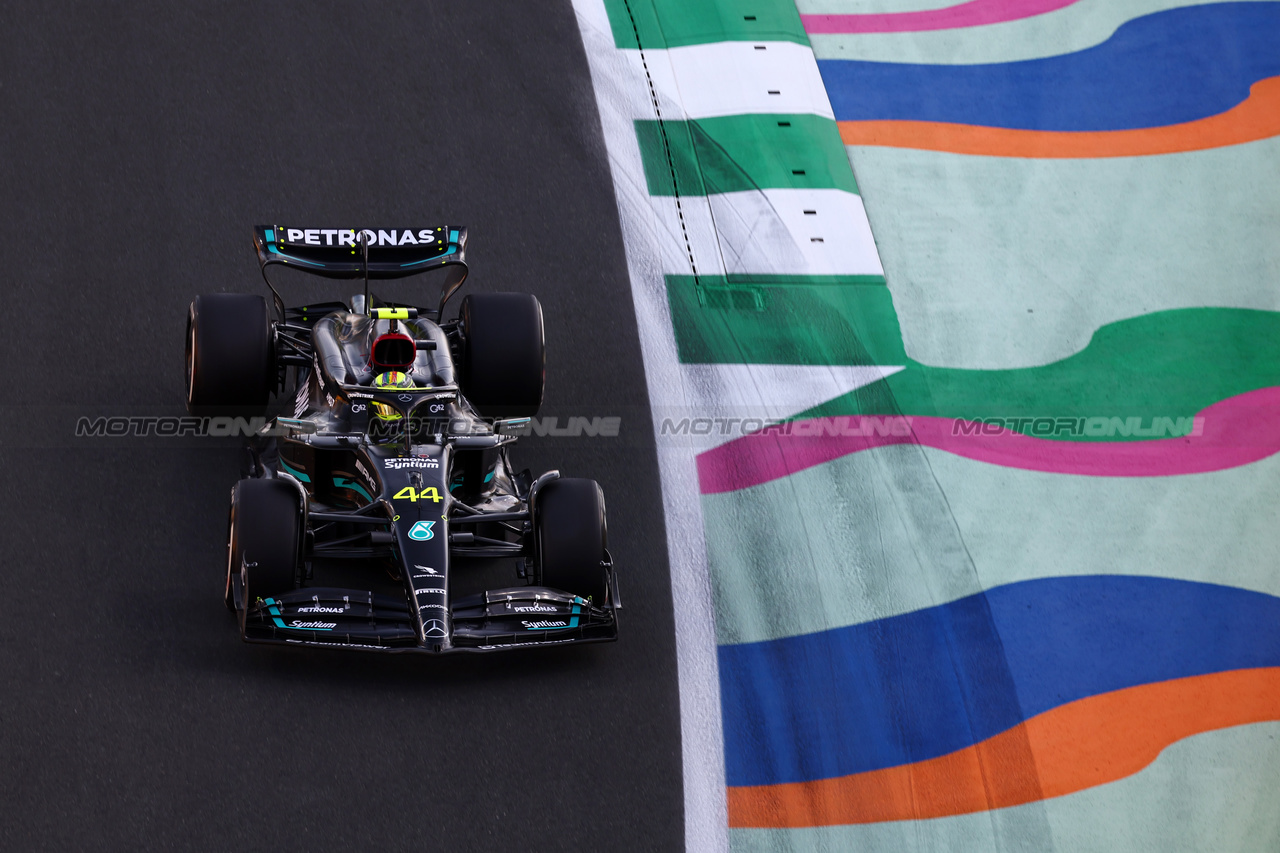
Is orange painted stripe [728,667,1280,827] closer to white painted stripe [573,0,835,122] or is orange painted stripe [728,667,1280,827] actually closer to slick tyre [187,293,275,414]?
slick tyre [187,293,275,414]

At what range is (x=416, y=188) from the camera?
10984 millimetres

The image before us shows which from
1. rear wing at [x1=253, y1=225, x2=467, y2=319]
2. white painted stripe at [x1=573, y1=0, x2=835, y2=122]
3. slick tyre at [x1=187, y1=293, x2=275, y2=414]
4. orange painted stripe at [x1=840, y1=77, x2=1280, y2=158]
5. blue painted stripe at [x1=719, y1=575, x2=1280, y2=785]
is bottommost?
blue painted stripe at [x1=719, y1=575, x2=1280, y2=785]

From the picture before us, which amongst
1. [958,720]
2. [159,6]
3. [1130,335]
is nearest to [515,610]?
[958,720]

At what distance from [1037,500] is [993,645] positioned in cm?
146

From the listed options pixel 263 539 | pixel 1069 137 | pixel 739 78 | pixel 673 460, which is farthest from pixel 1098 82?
pixel 263 539

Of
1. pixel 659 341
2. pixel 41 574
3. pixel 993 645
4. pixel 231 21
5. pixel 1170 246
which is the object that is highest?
pixel 231 21

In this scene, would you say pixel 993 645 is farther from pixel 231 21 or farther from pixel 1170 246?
pixel 231 21

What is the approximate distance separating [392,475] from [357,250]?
1916 mm

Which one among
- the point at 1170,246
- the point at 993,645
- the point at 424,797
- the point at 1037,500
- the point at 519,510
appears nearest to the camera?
the point at 424,797

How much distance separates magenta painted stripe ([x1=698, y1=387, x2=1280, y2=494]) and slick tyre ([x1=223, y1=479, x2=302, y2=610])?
9.89 feet

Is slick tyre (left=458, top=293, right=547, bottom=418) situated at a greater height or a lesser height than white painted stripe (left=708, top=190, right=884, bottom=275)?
lesser

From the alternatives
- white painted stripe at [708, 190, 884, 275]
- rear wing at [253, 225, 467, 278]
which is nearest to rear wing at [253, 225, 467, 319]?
rear wing at [253, 225, 467, 278]

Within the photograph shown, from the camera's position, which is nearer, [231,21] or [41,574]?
[41,574]

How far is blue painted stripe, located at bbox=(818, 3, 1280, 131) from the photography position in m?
12.5
